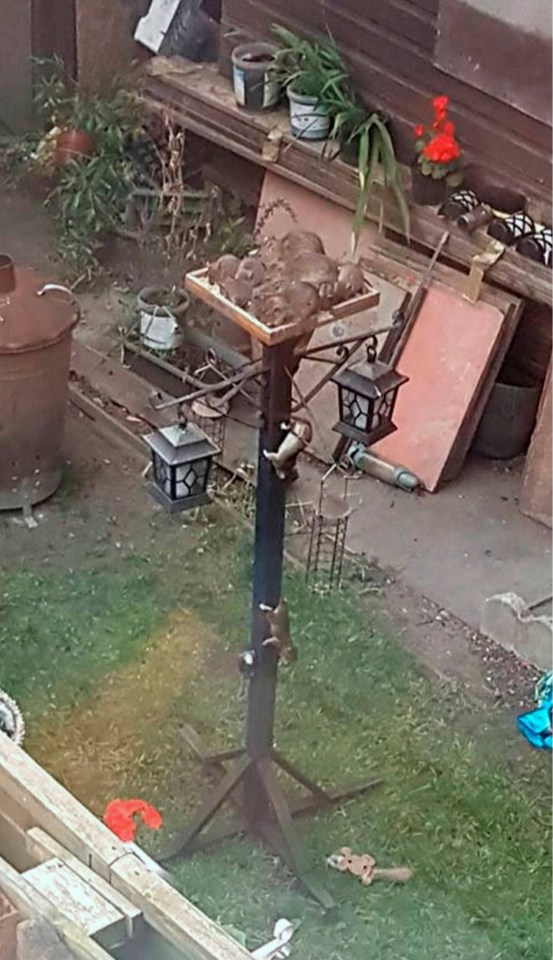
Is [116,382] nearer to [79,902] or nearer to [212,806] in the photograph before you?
[212,806]

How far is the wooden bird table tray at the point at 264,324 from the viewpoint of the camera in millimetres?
2674

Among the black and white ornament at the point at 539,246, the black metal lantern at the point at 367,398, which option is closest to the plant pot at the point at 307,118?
the black and white ornament at the point at 539,246

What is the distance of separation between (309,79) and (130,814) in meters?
2.45

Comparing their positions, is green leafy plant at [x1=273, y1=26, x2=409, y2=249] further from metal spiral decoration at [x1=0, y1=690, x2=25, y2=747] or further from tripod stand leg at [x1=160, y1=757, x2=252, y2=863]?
metal spiral decoration at [x1=0, y1=690, x2=25, y2=747]

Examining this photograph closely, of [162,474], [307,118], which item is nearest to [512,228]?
[307,118]

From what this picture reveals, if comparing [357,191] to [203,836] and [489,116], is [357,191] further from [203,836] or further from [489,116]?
[203,836]

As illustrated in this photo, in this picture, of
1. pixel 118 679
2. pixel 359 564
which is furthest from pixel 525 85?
pixel 118 679

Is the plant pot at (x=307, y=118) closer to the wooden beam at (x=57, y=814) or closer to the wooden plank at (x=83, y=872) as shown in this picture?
the wooden beam at (x=57, y=814)

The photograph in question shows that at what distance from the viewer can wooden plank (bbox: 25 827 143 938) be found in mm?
1731

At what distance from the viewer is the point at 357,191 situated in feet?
15.6

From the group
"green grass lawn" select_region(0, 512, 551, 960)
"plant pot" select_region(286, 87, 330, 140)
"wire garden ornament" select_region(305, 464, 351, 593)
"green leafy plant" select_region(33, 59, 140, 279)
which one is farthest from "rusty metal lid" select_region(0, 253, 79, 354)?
"green leafy plant" select_region(33, 59, 140, 279)

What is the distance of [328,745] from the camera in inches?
147

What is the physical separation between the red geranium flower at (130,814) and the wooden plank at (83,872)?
1552mm

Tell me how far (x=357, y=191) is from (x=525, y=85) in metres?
0.65
